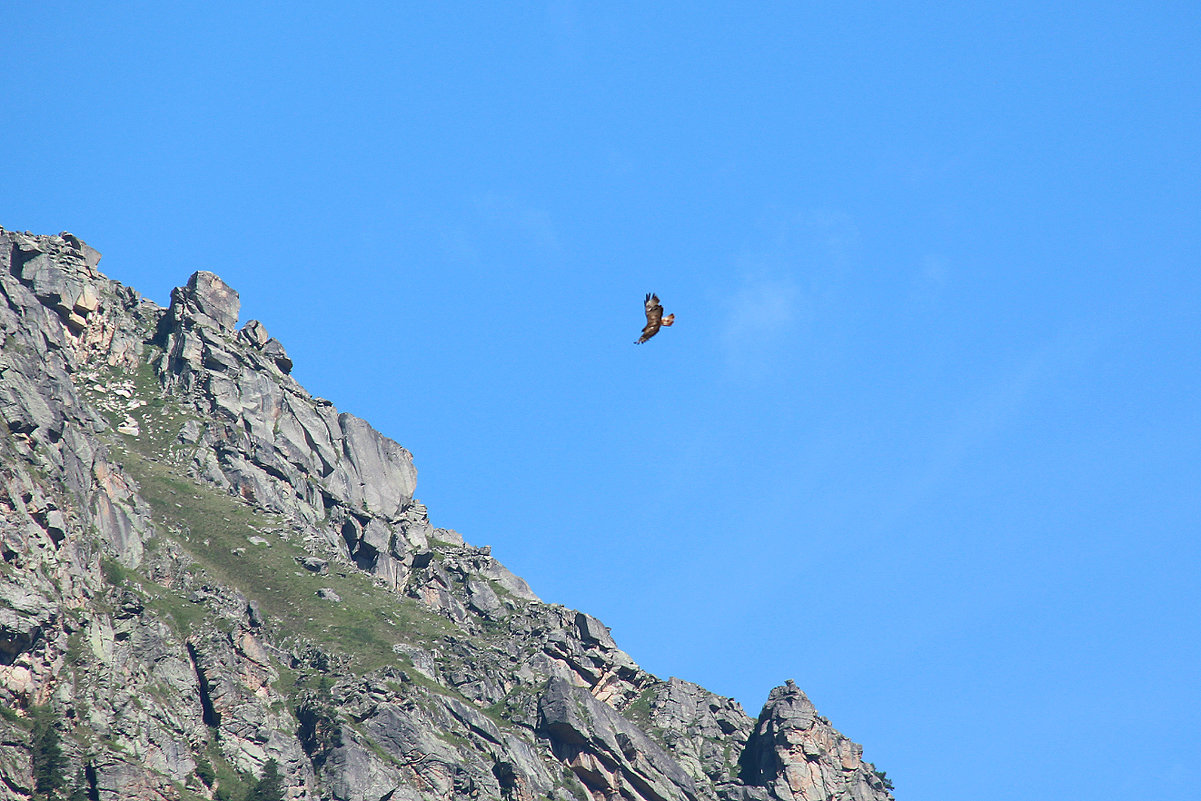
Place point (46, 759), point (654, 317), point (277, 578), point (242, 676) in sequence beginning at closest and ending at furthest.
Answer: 1. point (654, 317)
2. point (46, 759)
3. point (242, 676)
4. point (277, 578)

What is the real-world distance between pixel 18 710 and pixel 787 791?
98443mm

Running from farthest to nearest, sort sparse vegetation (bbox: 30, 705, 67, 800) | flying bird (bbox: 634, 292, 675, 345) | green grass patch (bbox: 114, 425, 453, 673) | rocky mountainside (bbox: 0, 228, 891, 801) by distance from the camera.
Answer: green grass patch (bbox: 114, 425, 453, 673) < rocky mountainside (bbox: 0, 228, 891, 801) < sparse vegetation (bbox: 30, 705, 67, 800) < flying bird (bbox: 634, 292, 675, 345)

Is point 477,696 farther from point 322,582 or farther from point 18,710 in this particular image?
point 18,710

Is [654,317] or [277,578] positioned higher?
[277,578]

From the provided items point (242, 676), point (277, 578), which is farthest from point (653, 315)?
point (277, 578)

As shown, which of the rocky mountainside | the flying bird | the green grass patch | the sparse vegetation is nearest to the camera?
the flying bird

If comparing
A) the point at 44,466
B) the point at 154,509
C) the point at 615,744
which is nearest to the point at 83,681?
the point at 44,466

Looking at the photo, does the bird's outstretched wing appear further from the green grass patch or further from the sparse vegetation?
the green grass patch

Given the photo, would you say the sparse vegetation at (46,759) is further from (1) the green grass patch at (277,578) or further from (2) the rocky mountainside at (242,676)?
(1) the green grass patch at (277,578)

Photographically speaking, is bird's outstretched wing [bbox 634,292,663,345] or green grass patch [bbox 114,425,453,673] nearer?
bird's outstretched wing [bbox 634,292,663,345]

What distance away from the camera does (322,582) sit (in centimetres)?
18700

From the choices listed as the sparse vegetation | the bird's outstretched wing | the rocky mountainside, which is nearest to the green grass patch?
the rocky mountainside

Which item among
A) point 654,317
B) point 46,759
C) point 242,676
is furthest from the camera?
point 242,676

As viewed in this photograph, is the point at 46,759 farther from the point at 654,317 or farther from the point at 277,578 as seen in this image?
the point at 654,317
